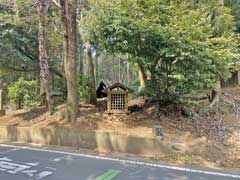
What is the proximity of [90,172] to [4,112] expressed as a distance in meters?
7.25

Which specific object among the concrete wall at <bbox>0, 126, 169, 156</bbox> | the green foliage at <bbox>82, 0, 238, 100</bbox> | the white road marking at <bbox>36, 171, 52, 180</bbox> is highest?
the green foliage at <bbox>82, 0, 238, 100</bbox>

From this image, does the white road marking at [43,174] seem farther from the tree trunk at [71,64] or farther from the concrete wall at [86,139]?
the tree trunk at [71,64]

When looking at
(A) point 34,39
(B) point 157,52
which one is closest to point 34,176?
(B) point 157,52

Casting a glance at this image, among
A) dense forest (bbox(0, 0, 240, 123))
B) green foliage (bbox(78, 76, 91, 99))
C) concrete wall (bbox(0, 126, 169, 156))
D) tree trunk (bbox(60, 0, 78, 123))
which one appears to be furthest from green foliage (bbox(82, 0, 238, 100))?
green foliage (bbox(78, 76, 91, 99))

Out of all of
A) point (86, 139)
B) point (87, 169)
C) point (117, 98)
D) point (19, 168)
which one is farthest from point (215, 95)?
point (19, 168)

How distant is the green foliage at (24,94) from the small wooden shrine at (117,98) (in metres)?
4.10

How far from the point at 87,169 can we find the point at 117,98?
11.3 ft

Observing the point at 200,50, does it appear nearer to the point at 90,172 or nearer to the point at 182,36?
the point at 182,36

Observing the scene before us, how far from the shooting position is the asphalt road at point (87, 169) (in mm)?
5152

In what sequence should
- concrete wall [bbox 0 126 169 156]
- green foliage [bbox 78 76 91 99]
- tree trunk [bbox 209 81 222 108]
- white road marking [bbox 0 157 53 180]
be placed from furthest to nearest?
1. green foliage [bbox 78 76 91 99]
2. tree trunk [bbox 209 81 222 108]
3. concrete wall [bbox 0 126 169 156]
4. white road marking [bbox 0 157 53 180]

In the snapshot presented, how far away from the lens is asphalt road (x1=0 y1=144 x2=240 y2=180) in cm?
515

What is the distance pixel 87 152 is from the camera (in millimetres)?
7066

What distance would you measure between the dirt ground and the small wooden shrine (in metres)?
0.28

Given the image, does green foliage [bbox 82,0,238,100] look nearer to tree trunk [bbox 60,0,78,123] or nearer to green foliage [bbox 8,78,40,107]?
tree trunk [bbox 60,0,78,123]
